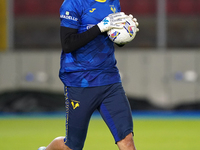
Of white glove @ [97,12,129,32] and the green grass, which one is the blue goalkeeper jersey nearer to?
white glove @ [97,12,129,32]

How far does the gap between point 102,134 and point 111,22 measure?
442cm

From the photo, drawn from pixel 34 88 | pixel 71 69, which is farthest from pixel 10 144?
pixel 34 88

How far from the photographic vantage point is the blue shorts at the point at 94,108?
366 cm

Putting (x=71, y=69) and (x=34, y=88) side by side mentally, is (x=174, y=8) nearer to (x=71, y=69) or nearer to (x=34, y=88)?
(x=34, y=88)

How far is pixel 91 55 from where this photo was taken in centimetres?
368

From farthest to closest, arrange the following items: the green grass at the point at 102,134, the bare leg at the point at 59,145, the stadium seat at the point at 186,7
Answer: the stadium seat at the point at 186,7 < the green grass at the point at 102,134 < the bare leg at the point at 59,145

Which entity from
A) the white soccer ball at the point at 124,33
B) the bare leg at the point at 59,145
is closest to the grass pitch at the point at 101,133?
the bare leg at the point at 59,145

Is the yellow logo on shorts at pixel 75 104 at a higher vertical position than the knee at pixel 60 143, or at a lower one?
higher

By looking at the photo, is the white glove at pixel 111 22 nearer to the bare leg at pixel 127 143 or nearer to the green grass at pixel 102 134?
the bare leg at pixel 127 143

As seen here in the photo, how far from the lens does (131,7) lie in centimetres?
1443

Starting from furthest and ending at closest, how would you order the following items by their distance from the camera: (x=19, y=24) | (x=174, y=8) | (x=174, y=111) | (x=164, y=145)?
(x=19, y=24), (x=174, y=8), (x=174, y=111), (x=164, y=145)

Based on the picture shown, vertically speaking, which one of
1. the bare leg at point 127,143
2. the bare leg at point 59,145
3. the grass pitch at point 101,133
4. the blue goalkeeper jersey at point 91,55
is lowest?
the grass pitch at point 101,133

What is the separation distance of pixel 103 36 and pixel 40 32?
12.2m

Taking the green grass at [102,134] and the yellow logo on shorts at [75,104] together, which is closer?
the yellow logo on shorts at [75,104]
